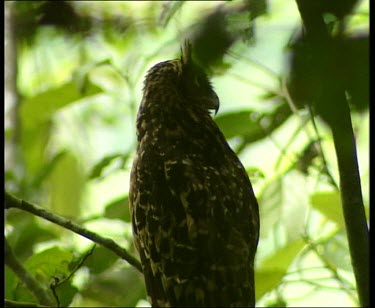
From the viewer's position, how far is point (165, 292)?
2.58 metres

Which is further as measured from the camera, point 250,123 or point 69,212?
point 69,212

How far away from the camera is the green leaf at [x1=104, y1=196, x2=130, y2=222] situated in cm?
328

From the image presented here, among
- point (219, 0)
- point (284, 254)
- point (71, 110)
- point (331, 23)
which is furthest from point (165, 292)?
point (71, 110)

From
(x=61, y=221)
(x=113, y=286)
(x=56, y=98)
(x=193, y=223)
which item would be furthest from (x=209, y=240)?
(x=56, y=98)

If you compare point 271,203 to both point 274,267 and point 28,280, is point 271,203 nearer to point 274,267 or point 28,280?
point 274,267

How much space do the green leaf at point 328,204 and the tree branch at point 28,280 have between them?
3.65ft

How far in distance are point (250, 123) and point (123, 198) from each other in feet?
2.05

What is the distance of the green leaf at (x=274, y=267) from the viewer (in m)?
3.01

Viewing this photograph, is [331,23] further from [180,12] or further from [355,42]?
[180,12]

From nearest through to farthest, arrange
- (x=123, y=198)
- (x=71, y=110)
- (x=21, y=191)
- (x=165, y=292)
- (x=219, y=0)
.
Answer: (x=219, y=0), (x=165, y=292), (x=123, y=198), (x=21, y=191), (x=71, y=110)

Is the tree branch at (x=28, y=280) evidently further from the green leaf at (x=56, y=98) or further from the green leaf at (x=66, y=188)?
the green leaf at (x=66, y=188)

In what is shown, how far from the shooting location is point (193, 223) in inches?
103

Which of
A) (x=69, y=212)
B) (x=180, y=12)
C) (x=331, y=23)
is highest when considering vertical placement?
(x=331, y=23)

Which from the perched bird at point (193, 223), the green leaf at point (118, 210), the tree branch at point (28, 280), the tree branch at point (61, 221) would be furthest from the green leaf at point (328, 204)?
the tree branch at point (28, 280)
